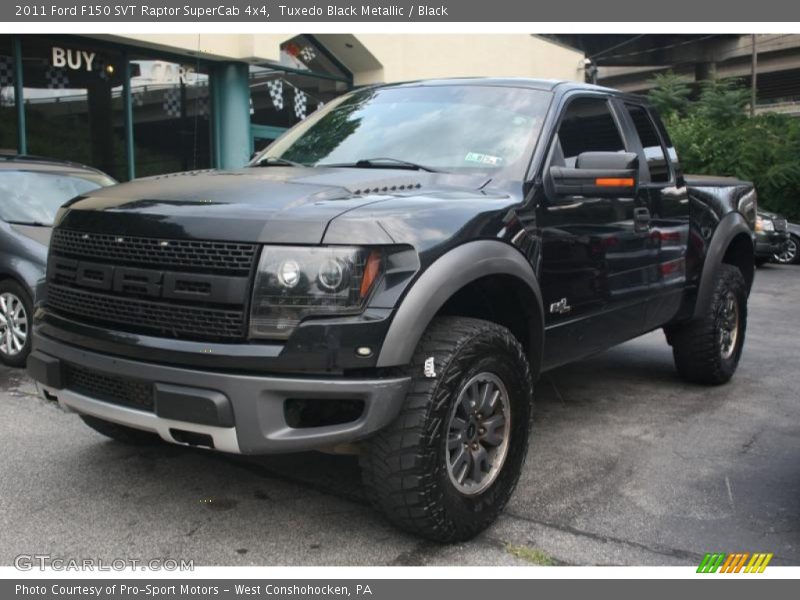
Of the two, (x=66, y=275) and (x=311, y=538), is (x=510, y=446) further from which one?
(x=66, y=275)

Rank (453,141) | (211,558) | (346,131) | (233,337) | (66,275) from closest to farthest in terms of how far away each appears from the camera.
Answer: (233,337) < (211,558) < (66,275) < (453,141) < (346,131)

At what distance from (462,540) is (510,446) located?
0.46 metres

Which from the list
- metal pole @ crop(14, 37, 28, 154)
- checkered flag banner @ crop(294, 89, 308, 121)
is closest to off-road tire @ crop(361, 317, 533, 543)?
metal pole @ crop(14, 37, 28, 154)

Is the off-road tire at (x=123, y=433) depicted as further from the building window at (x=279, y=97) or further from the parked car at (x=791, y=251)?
the parked car at (x=791, y=251)

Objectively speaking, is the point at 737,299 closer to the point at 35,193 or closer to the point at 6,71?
the point at 35,193

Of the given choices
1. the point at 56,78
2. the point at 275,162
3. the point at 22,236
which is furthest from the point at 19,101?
the point at 275,162

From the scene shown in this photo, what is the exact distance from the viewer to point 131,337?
3.01 m

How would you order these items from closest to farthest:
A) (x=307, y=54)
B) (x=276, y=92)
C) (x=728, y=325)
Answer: (x=728, y=325) → (x=276, y=92) → (x=307, y=54)

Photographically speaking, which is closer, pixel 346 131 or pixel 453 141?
pixel 453 141

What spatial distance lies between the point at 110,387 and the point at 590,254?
95.1 inches

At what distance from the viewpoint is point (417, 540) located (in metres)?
3.23

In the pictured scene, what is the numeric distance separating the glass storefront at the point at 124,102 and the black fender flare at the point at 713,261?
7331 millimetres

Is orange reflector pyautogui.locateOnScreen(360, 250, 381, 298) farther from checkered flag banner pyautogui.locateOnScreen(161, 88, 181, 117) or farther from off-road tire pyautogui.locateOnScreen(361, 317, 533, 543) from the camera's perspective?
checkered flag banner pyautogui.locateOnScreen(161, 88, 181, 117)
